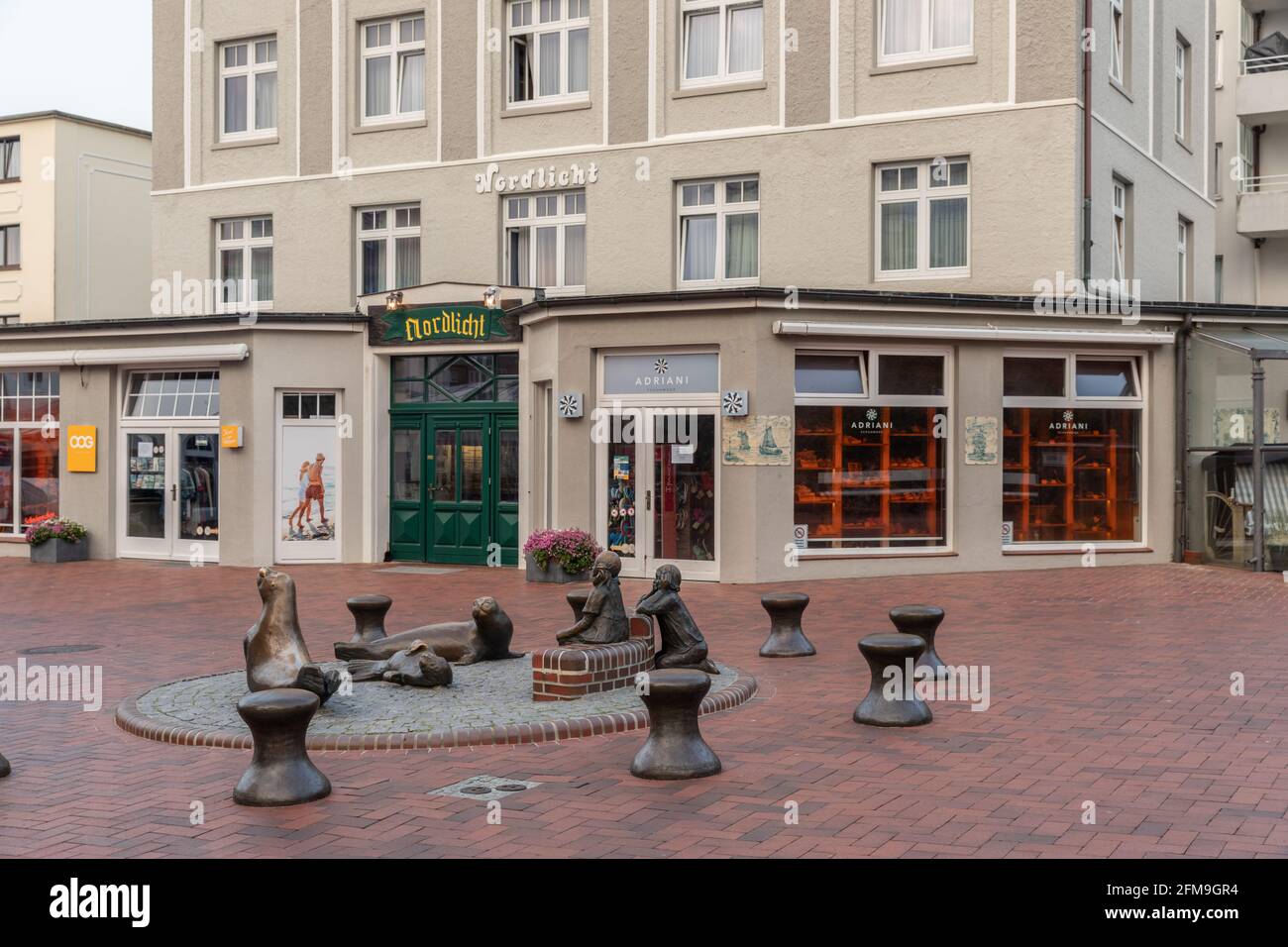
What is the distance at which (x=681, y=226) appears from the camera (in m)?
21.2

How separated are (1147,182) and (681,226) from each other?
7.95 m

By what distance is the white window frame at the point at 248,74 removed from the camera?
24156 mm

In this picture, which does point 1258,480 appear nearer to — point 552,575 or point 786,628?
point 552,575

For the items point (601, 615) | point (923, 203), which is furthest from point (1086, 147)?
point (601, 615)

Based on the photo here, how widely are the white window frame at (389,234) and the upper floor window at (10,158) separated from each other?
19.6 m

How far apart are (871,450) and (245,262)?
491 inches

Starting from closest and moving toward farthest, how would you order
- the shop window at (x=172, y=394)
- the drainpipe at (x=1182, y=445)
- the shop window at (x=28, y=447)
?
the drainpipe at (x=1182, y=445) → the shop window at (x=172, y=394) → the shop window at (x=28, y=447)

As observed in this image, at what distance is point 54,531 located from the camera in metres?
22.2

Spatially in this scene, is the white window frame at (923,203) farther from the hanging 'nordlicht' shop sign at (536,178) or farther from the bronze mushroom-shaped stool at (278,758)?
the bronze mushroom-shaped stool at (278,758)

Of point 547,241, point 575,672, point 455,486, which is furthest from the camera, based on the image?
point 547,241

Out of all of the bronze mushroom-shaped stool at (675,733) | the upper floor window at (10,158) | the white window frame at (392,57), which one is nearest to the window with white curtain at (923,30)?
the white window frame at (392,57)

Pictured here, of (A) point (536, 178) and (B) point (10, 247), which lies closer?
(A) point (536, 178)

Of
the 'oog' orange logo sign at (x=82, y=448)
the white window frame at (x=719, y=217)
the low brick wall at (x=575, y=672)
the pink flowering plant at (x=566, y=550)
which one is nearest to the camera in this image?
the low brick wall at (x=575, y=672)
